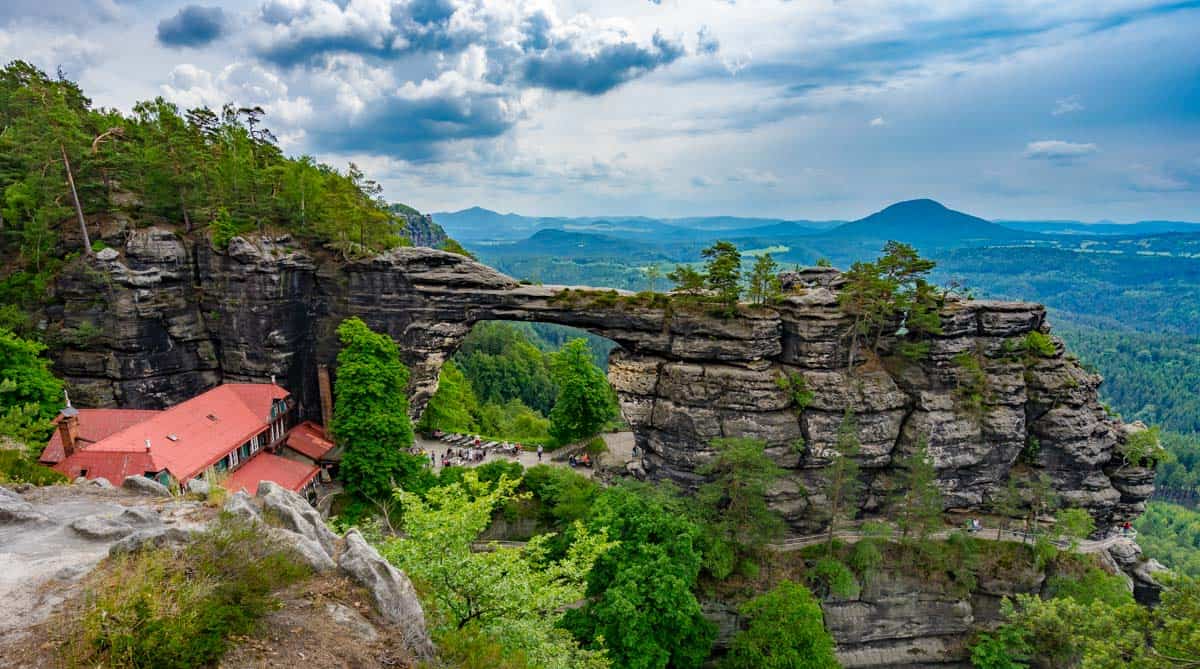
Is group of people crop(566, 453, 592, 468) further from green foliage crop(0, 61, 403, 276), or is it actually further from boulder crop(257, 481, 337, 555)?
boulder crop(257, 481, 337, 555)

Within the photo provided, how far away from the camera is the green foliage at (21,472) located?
46.7 ft

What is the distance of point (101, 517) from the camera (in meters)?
10.6

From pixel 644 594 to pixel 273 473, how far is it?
60.1 ft

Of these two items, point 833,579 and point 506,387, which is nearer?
point 833,579

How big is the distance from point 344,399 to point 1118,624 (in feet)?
99.1

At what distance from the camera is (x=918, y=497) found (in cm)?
2603

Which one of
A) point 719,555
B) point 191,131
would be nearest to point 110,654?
point 719,555

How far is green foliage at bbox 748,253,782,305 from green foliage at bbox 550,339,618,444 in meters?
10.9

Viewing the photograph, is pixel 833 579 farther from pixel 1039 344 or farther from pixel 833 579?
pixel 1039 344

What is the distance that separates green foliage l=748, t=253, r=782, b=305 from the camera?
28320mm

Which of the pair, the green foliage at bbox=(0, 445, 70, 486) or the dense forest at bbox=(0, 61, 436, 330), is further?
the dense forest at bbox=(0, 61, 436, 330)

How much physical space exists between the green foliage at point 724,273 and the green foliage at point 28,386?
29.1 metres

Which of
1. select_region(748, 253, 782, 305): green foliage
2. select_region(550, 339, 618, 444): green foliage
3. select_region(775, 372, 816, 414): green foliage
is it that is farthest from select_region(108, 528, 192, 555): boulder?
select_region(550, 339, 618, 444): green foliage

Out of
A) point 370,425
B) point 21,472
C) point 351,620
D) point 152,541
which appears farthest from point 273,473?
point 351,620
